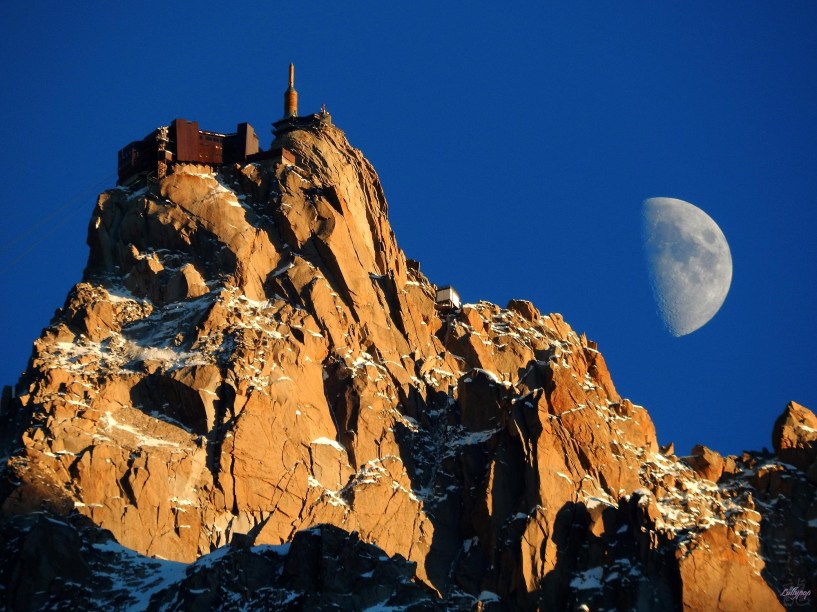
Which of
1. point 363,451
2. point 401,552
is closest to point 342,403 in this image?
point 363,451

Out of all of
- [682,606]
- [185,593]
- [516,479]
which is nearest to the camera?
[185,593]

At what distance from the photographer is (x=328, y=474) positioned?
18175 centimetres

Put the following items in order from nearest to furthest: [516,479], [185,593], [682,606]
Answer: [185,593] → [682,606] → [516,479]

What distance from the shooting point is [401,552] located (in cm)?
18012

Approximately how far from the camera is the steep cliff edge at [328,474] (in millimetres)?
167375

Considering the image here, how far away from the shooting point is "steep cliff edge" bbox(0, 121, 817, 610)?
167 m

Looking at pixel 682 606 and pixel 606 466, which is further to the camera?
pixel 606 466

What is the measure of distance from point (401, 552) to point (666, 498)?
93.3ft

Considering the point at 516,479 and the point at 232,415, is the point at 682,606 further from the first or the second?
the point at 232,415

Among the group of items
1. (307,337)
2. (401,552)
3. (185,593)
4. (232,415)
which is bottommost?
(185,593)

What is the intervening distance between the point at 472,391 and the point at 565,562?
25535 millimetres

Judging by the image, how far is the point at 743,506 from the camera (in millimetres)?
191125

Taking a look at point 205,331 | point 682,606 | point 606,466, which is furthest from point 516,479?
point 205,331

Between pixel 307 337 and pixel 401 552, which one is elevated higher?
pixel 307 337
